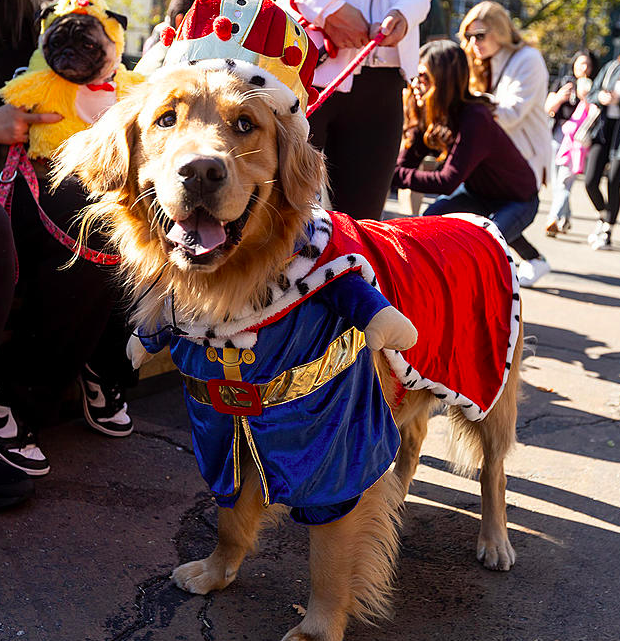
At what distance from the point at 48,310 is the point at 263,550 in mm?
1253

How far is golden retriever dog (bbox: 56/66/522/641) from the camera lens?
80.5 inches

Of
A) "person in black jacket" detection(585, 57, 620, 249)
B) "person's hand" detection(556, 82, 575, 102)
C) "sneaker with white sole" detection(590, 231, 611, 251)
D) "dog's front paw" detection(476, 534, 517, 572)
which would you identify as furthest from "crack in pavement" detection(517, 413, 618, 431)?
"person's hand" detection(556, 82, 575, 102)

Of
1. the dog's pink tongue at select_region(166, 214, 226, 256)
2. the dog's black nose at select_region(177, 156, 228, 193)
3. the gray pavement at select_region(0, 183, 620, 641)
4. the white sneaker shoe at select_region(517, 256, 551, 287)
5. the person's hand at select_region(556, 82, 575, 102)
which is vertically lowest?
the white sneaker shoe at select_region(517, 256, 551, 287)

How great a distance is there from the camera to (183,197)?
1966mm

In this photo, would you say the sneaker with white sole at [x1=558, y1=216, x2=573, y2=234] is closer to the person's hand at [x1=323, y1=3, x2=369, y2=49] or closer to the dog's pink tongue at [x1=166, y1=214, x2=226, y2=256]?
the person's hand at [x1=323, y1=3, x2=369, y2=49]

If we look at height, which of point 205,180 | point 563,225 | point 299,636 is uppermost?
point 205,180

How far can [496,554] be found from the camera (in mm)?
2916

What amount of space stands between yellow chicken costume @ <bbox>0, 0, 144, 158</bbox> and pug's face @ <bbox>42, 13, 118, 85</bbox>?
4 cm

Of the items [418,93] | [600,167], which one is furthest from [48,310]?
[600,167]

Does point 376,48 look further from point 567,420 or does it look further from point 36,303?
point 567,420

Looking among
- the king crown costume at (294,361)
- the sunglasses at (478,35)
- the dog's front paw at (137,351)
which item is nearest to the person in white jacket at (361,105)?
the king crown costume at (294,361)

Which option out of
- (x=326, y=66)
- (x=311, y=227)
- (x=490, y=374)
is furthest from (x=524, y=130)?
(x=311, y=227)

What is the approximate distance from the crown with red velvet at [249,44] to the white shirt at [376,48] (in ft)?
4.30

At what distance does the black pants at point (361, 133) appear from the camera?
3717 millimetres
